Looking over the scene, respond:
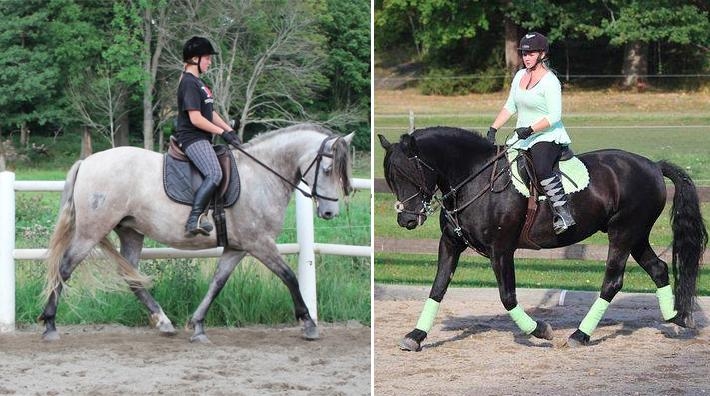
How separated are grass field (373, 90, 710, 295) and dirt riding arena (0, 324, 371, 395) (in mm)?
1292

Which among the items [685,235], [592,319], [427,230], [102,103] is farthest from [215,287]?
[102,103]

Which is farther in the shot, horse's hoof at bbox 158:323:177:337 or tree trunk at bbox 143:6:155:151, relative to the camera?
tree trunk at bbox 143:6:155:151

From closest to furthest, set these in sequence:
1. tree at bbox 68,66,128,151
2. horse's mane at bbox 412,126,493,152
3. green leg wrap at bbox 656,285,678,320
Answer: horse's mane at bbox 412,126,493,152 < green leg wrap at bbox 656,285,678,320 < tree at bbox 68,66,128,151

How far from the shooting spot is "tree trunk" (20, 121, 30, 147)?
103ft

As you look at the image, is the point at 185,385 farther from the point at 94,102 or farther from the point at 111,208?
the point at 94,102

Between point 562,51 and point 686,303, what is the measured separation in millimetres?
22963

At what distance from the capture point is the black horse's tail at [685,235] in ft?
19.4

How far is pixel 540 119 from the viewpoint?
17.1 ft

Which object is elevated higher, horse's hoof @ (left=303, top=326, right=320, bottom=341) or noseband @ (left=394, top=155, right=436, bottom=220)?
noseband @ (left=394, top=155, right=436, bottom=220)

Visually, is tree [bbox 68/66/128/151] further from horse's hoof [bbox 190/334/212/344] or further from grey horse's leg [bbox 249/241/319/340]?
horse's hoof [bbox 190/334/212/344]

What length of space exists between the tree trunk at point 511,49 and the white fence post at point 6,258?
18744 millimetres

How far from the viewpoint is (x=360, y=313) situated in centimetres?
693

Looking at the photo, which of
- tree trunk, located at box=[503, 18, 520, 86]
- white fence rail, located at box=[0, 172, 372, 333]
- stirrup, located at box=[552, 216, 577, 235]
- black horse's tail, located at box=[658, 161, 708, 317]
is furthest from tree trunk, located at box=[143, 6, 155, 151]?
stirrup, located at box=[552, 216, 577, 235]

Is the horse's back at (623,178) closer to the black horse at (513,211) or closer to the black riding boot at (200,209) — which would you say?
the black horse at (513,211)
